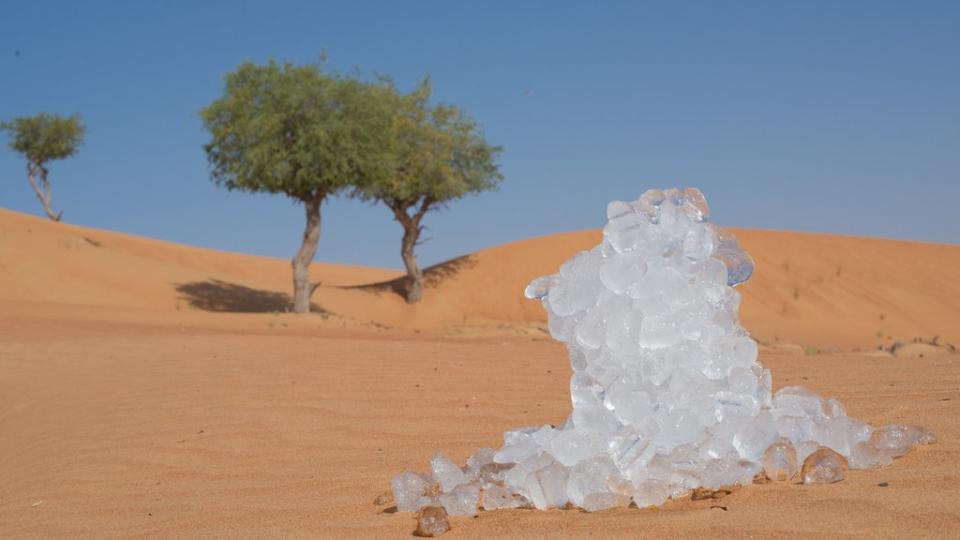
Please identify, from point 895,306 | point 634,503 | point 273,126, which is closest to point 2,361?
point 634,503

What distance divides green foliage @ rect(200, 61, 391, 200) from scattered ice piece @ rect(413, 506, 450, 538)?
1758 cm

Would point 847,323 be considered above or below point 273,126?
below

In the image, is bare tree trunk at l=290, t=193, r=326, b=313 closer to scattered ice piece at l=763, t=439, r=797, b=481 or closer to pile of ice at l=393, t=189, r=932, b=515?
pile of ice at l=393, t=189, r=932, b=515

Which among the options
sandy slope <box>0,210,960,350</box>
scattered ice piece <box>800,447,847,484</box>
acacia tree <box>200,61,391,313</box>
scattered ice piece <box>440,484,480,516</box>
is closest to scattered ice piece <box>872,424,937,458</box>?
scattered ice piece <box>800,447,847,484</box>

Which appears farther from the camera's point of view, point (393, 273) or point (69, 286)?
point (393, 273)

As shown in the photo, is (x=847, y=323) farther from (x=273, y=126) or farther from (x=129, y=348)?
(x=129, y=348)

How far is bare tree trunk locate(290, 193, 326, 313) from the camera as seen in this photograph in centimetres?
2122

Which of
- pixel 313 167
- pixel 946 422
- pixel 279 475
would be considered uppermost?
pixel 313 167

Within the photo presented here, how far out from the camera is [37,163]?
3969 cm

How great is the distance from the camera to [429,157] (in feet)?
82.0

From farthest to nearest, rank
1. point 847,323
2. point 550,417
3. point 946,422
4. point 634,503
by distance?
point 847,323, point 550,417, point 946,422, point 634,503

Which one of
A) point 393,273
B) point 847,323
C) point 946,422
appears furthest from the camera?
point 393,273

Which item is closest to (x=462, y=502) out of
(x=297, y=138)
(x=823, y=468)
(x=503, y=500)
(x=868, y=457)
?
(x=503, y=500)

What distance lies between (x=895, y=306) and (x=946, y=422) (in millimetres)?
21200
